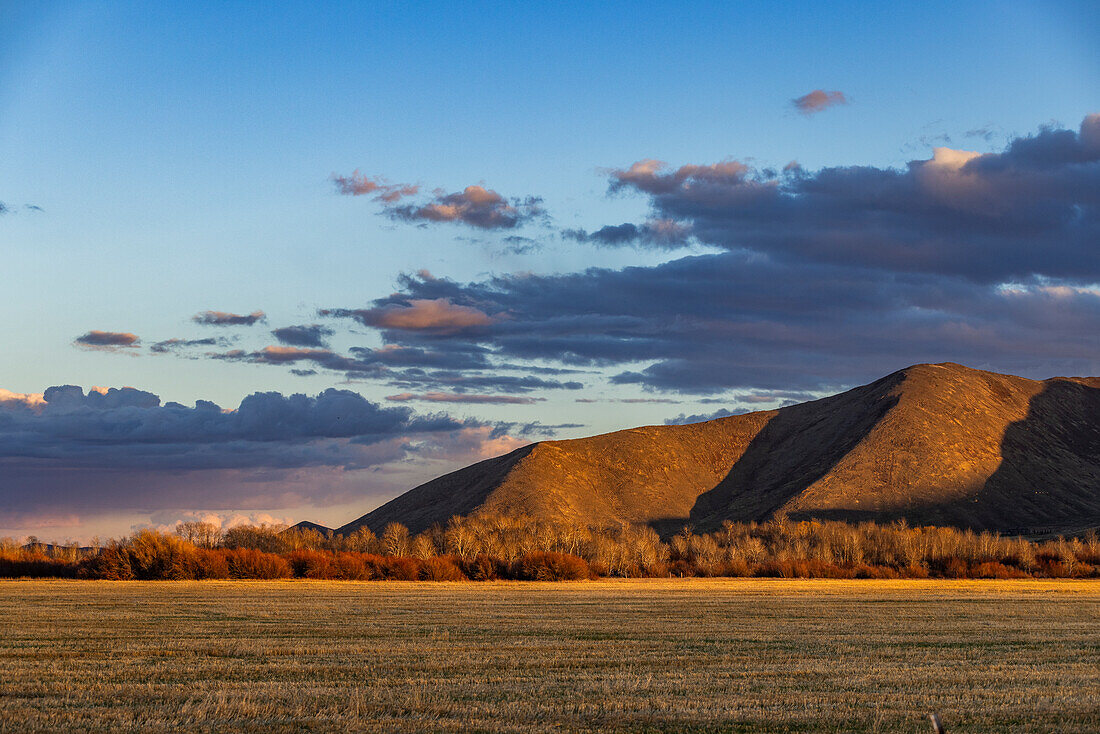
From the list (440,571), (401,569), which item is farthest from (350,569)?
(440,571)

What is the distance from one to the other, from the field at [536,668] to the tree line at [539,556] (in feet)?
138

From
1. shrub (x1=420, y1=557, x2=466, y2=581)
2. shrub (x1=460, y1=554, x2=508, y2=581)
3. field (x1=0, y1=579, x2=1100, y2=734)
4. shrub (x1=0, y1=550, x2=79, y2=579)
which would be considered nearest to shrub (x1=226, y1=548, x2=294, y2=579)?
shrub (x1=420, y1=557, x2=466, y2=581)

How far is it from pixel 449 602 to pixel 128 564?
159 feet

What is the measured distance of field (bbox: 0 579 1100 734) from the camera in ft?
67.5

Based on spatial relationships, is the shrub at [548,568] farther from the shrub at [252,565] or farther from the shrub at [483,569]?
the shrub at [252,565]

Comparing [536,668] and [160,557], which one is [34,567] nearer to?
[160,557]

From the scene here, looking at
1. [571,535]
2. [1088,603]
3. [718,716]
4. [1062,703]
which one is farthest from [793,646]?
[571,535]

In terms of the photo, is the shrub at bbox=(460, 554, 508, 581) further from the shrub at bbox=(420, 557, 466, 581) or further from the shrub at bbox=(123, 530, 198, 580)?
the shrub at bbox=(123, 530, 198, 580)

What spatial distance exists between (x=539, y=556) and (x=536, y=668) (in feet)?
275

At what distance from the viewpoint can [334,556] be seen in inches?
4377

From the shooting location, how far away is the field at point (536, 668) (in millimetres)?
20578

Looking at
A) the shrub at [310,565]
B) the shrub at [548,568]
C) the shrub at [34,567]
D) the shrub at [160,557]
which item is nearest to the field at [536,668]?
the shrub at [160,557]

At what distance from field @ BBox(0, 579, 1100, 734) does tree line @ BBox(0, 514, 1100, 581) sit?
4209 centimetres

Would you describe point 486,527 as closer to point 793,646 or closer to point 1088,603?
point 1088,603
